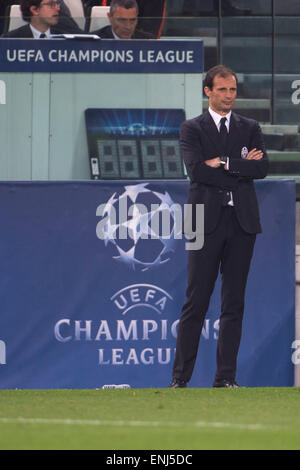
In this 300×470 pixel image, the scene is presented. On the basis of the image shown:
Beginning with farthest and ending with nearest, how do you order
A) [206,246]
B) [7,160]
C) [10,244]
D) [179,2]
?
[179,2]
[7,160]
[10,244]
[206,246]

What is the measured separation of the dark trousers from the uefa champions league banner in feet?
1.75

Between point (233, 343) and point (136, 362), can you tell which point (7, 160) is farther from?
point (233, 343)

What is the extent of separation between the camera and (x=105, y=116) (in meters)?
9.38

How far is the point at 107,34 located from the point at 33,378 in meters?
2.91

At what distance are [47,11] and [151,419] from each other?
15.5ft

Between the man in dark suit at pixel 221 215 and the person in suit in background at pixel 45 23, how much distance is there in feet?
7.18

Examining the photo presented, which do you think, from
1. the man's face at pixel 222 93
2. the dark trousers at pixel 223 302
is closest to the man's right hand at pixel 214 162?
the man's face at pixel 222 93

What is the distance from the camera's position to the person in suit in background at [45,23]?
30.7 ft

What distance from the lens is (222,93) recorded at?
7.58 m

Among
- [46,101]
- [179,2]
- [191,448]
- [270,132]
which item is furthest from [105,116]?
[191,448]

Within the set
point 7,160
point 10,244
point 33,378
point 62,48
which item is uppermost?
point 62,48

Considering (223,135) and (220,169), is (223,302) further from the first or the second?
(223,135)

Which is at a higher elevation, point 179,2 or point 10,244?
point 179,2

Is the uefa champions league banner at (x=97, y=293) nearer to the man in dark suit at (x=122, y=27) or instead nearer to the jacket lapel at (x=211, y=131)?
the jacket lapel at (x=211, y=131)
